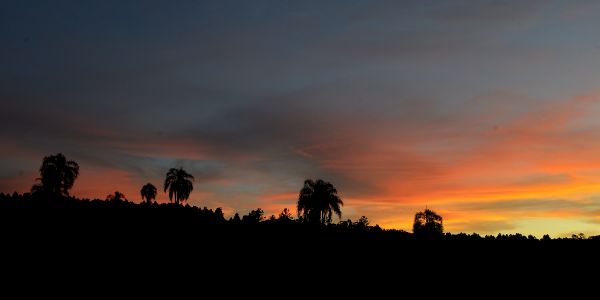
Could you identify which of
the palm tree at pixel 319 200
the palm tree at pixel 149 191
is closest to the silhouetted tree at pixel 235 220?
the palm tree at pixel 319 200

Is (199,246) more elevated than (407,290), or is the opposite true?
(199,246)

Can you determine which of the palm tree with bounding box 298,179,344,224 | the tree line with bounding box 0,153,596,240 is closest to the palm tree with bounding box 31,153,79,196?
the tree line with bounding box 0,153,596,240

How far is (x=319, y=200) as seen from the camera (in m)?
60.6

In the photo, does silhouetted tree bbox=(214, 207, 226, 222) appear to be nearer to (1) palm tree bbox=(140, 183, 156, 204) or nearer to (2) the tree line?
(2) the tree line

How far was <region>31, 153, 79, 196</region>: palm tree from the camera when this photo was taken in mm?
61312

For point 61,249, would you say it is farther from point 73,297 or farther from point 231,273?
point 231,273

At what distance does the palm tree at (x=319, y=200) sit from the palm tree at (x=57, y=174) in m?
28.2

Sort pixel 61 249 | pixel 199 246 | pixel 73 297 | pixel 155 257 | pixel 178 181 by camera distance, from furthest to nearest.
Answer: pixel 178 181, pixel 199 246, pixel 155 257, pixel 61 249, pixel 73 297

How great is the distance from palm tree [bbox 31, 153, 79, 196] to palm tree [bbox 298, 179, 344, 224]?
28.2 m

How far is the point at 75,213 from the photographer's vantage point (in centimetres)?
1825

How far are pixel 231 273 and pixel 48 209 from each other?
6.71 meters

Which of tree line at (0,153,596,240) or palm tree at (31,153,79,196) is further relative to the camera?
palm tree at (31,153,79,196)

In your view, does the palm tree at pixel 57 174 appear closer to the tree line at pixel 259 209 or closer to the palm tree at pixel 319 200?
the tree line at pixel 259 209

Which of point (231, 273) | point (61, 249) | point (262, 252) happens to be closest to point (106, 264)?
point (61, 249)
